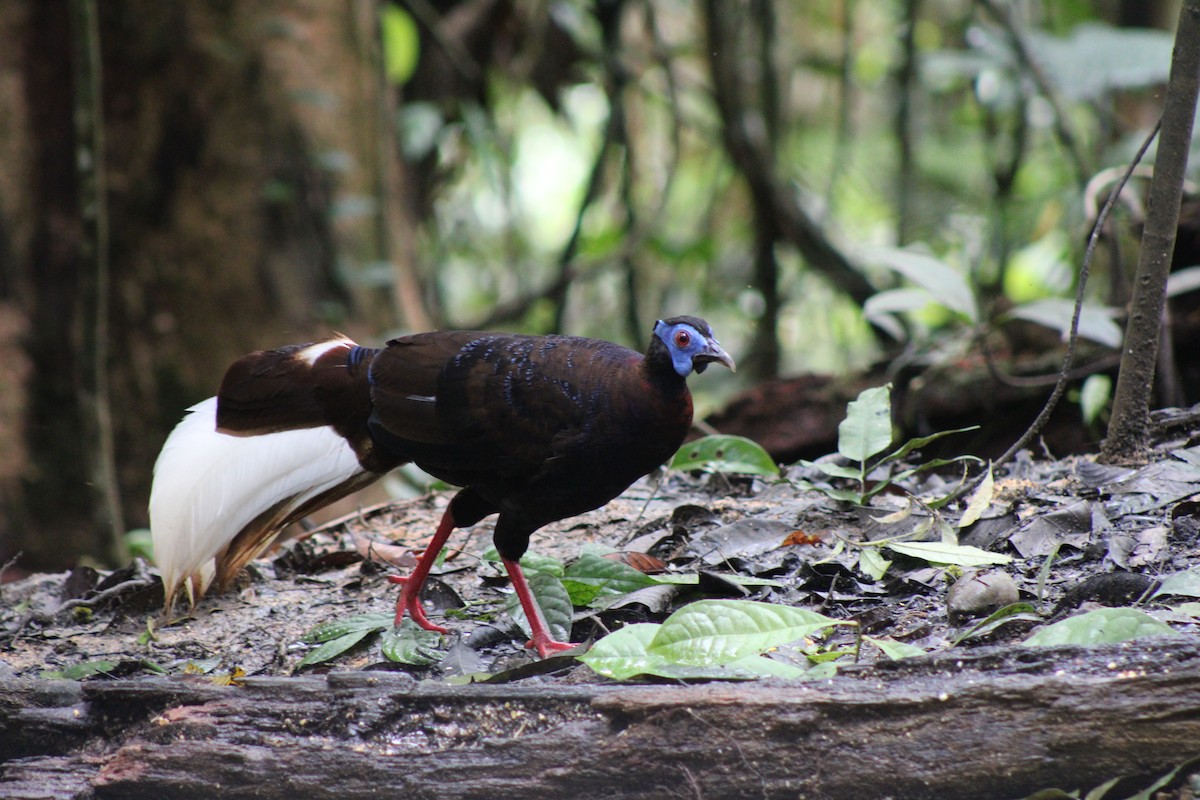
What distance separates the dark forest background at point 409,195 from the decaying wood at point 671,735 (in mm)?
2158

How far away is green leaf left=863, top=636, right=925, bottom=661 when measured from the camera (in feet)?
7.32

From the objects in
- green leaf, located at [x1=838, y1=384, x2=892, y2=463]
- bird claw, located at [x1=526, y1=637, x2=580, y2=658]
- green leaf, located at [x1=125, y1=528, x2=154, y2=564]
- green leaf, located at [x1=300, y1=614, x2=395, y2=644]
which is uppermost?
green leaf, located at [x1=838, y1=384, x2=892, y2=463]

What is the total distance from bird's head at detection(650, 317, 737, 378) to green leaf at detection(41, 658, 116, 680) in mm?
1659

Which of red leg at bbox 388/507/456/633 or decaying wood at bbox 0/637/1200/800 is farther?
red leg at bbox 388/507/456/633

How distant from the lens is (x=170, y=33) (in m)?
→ 5.76

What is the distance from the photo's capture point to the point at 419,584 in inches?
123

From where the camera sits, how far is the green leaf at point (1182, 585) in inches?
94.1

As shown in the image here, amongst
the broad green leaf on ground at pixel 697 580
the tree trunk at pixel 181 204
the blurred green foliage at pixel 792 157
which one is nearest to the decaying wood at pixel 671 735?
the broad green leaf on ground at pixel 697 580

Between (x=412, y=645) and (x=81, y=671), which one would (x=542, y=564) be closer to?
(x=412, y=645)

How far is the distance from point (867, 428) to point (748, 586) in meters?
0.74

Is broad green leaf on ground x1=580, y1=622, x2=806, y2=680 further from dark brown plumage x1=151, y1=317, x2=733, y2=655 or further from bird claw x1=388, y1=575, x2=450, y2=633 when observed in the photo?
bird claw x1=388, y1=575, x2=450, y2=633

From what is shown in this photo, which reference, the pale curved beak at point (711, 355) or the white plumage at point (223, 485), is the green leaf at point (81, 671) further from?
the pale curved beak at point (711, 355)

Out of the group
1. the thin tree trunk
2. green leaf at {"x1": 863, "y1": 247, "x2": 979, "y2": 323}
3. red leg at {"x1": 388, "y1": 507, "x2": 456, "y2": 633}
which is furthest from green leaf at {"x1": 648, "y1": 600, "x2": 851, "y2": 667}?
green leaf at {"x1": 863, "y1": 247, "x2": 979, "y2": 323}

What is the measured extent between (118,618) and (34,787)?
3.80 feet
